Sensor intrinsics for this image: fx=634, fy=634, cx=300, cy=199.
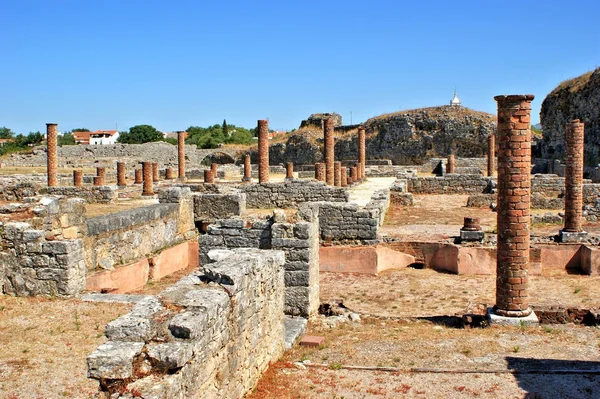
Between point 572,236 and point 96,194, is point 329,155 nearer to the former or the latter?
point 96,194

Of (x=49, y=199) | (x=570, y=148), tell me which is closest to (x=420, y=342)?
(x=49, y=199)

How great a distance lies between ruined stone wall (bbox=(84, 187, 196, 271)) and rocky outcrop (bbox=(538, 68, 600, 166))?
28.5 meters

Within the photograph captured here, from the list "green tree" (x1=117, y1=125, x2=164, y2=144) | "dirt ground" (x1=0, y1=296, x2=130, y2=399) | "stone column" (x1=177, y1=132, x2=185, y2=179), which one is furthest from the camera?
"green tree" (x1=117, y1=125, x2=164, y2=144)

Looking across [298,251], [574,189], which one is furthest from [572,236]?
[298,251]

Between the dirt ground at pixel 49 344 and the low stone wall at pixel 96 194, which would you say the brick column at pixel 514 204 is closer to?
the dirt ground at pixel 49 344

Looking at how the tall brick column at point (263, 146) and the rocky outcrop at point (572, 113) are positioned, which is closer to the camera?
the tall brick column at point (263, 146)

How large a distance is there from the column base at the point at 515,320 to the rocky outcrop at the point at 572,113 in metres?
30.0

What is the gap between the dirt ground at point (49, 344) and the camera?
6.30 metres

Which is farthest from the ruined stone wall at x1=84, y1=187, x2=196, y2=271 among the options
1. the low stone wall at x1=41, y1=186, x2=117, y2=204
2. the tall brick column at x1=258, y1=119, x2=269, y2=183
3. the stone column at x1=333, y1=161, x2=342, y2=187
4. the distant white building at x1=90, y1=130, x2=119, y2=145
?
the distant white building at x1=90, y1=130, x2=119, y2=145

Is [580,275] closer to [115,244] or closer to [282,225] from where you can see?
[282,225]

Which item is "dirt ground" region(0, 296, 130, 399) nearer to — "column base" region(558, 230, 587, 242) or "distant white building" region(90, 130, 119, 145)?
"column base" region(558, 230, 587, 242)

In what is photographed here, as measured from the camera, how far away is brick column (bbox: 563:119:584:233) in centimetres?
1661

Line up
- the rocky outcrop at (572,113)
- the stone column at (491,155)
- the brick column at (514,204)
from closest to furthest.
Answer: the brick column at (514,204) → the rocky outcrop at (572,113) → the stone column at (491,155)

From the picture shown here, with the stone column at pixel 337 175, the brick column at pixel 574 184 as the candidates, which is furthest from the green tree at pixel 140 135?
the brick column at pixel 574 184
